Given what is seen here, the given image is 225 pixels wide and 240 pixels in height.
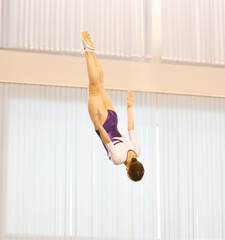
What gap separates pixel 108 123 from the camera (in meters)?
6.07

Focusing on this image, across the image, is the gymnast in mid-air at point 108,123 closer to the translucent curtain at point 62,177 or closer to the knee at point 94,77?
the knee at point 94,77

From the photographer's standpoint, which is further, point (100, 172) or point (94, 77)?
point (100, 172)

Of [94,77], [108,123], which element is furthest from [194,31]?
[108,123]

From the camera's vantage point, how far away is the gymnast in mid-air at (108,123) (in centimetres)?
572

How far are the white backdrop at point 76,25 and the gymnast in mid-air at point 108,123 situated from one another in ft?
7.86

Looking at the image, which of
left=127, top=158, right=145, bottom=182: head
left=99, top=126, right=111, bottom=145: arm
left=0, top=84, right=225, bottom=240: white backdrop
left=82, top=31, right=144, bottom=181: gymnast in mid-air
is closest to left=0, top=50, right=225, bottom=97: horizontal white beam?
left=0, top=84, right=225, bottom=240: white backdrop

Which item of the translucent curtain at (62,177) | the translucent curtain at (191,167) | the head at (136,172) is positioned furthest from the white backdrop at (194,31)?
the head at (136,172)

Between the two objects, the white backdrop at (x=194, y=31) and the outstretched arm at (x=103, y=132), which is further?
the white backdrop at (x=194, y=31)

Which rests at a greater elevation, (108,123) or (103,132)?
(108,123)

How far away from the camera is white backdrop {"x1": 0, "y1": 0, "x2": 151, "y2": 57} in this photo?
27.6 feet

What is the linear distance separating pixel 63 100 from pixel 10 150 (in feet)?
3.42

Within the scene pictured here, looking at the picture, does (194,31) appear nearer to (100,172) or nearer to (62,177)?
(100,172)

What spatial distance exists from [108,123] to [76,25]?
292cm

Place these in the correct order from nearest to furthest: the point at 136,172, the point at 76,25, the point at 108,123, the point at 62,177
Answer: the point at 136,172 → the point at 108,123 → the point at 62,177 → the point at 76,25
